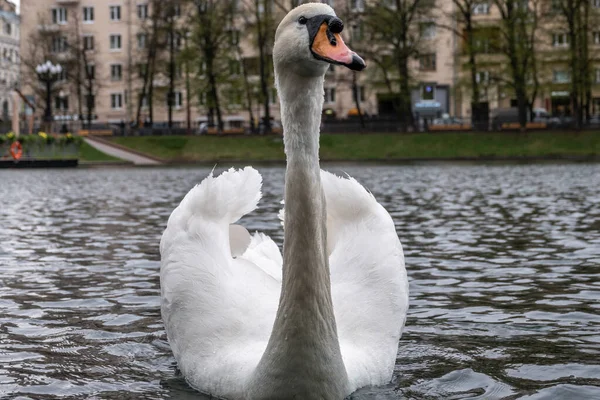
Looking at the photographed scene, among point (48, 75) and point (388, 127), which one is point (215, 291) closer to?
point (48, 75)

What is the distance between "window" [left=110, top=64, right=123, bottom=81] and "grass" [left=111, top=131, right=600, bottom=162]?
31049 mm

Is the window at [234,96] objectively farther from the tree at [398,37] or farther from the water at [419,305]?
the water at [419,305]

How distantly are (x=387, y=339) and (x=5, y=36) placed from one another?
372ft

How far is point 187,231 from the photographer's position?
19.8ft

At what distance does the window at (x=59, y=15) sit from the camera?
88625 millimetres

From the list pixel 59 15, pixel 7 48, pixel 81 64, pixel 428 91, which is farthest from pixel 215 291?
pixel 7 48

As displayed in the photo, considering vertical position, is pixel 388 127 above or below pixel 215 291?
above

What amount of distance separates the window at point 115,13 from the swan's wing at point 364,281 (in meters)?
84.0

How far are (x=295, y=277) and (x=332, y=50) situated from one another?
1051 mm

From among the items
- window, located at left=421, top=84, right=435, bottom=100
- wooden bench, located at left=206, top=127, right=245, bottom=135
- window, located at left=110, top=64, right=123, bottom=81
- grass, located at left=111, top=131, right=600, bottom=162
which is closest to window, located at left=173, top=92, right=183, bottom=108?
window, located at left=110, top=64, right=123, bottom=81

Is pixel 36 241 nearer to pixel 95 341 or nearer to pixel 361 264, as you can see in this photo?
pixel 95 341

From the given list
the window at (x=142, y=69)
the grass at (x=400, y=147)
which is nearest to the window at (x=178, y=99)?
the window at (x=142, y=69)

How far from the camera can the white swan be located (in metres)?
4.52

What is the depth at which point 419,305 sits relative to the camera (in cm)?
831
